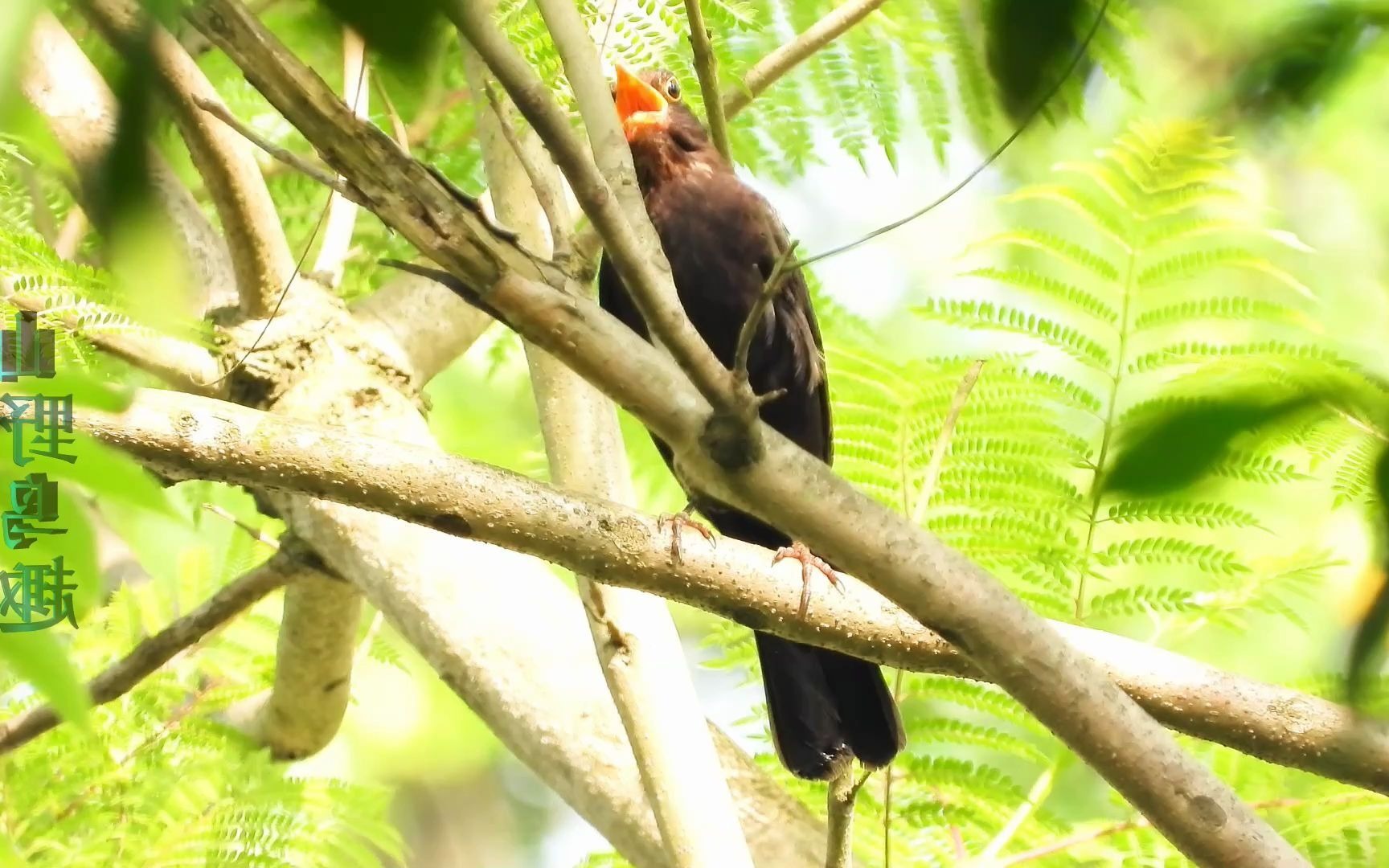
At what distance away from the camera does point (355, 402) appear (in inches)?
109

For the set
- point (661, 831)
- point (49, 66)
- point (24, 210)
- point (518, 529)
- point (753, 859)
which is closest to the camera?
point (518, 529)

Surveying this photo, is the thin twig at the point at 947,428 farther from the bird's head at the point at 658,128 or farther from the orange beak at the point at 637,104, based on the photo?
the orange beak at the point at 637,104

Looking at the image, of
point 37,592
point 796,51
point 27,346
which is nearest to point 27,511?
point 37,592

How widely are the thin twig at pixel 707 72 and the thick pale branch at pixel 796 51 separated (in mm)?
356

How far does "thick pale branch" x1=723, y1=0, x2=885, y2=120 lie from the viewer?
2525 millimetres

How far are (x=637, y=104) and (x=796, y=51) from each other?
106cm

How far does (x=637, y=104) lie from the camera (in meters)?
3.66

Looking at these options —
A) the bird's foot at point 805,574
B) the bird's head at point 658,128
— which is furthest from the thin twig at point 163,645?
the bird's head at point 658,128

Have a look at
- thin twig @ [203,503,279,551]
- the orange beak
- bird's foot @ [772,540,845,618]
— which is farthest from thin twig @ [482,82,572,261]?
the orange beak

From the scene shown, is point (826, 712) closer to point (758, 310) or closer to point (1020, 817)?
point (1020, 817)

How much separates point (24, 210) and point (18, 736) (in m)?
1.07

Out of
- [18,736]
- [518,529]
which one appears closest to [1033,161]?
[518,529]

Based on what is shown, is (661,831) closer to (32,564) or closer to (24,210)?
(32,564)

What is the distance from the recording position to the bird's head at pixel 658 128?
352 centimetres
